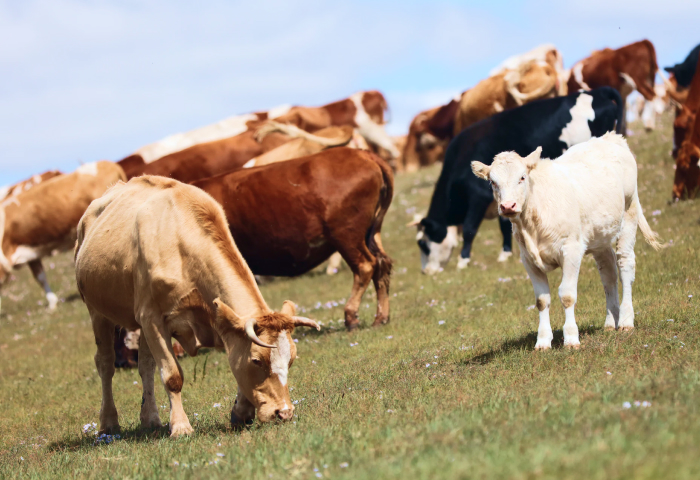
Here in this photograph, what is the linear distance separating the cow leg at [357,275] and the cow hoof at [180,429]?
4.53m

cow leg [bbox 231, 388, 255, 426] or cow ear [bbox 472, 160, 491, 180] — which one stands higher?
cow ear [bbox 472, 160, 491, 180]

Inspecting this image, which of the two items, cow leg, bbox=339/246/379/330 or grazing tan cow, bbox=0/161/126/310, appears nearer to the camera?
cow leg, bbox=339/246/379/330

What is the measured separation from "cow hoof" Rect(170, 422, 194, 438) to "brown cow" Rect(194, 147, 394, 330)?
455cm

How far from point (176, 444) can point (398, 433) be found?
211 cm

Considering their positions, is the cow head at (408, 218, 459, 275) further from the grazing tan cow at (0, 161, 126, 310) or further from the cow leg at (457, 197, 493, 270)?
the grazing tan cow at (0, 161, 126, 310)

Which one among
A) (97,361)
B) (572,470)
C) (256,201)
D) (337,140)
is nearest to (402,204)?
(337,140)

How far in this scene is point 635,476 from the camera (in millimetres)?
3391

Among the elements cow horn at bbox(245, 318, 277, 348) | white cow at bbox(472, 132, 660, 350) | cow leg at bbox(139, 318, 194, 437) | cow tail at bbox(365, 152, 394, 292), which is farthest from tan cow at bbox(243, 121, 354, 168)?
cow horn at bbox(245, 318, 277, 348)

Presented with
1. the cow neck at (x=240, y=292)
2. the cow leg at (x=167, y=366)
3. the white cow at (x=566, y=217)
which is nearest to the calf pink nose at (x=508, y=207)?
the white cow at (x=566, y=217)

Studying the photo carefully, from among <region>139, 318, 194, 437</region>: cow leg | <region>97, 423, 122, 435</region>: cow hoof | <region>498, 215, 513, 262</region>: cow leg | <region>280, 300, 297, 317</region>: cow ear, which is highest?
<region>280, 300, 297, 317</region>: cow ear

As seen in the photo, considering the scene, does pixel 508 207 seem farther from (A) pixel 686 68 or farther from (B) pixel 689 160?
(A) pixel 686 68

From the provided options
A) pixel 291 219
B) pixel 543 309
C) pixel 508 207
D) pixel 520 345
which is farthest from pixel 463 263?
pixel 508 207

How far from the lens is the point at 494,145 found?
14156 mm

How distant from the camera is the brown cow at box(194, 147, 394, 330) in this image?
10961 mm
